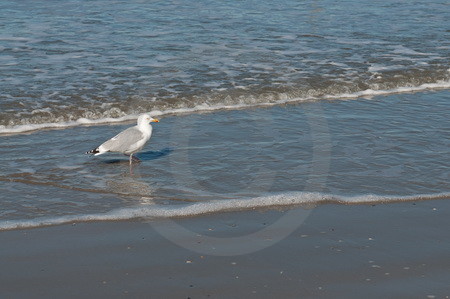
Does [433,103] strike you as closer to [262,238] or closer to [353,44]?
[353,44]

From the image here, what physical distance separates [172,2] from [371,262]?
1390cm

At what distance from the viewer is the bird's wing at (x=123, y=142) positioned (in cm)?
823

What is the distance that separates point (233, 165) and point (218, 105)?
2813mm

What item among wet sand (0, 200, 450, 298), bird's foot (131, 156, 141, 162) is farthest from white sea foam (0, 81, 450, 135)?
wet sand (0, 200, 450, 298)

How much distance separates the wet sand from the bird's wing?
6.75 ft

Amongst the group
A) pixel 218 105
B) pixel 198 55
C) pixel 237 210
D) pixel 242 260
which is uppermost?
pixel 242 260

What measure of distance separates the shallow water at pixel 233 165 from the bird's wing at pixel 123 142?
187 mm

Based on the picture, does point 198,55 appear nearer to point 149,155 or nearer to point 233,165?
point 149,155

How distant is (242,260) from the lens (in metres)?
5.49

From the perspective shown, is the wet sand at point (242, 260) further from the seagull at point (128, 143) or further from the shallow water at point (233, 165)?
the seagull at point (128, 143)

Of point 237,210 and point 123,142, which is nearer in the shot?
point 237,210

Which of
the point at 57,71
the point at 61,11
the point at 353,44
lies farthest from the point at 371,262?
the point at 61,11

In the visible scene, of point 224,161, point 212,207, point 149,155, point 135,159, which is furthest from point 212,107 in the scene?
point 212,207

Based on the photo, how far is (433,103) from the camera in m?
10.7
